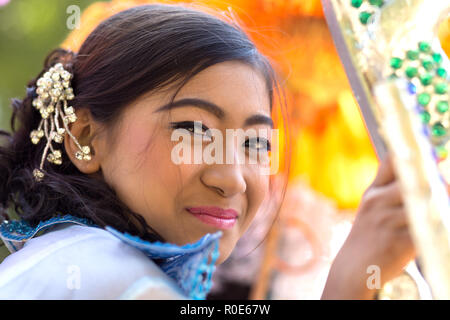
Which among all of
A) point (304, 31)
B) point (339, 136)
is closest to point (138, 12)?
point (304, 31)

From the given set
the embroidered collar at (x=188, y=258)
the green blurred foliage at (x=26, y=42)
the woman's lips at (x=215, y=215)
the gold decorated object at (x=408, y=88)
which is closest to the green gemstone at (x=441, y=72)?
the gold decorated object at (x=408, y=88)

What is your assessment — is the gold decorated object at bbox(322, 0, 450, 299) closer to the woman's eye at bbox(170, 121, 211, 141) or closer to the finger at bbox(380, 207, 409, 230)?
A: the finger at bbox(380, 207, 409, 230)

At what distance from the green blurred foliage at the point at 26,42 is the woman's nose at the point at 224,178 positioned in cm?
268

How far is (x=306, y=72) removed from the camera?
2.62 metres

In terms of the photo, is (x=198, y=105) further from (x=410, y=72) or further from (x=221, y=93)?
(x=410, y=72)

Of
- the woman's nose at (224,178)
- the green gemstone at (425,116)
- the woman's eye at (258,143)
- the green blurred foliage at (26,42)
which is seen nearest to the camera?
the green gemstone at (425,116)

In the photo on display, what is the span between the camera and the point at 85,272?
82 cm

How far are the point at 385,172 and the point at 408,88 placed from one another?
12 centimetres

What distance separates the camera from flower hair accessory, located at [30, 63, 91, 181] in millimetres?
1224

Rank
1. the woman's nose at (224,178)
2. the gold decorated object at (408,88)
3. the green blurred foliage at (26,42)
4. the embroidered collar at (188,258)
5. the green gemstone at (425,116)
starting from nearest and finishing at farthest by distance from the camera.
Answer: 1. the gold decorated object at (408,88)
2. the green gemstone at (425,116)
3. the embroidered collar at (188,258)
4. the woman's nose at (224,178)
5. the green blurred foliage at (26,42)

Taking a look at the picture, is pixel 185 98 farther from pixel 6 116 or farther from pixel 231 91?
pixel 6 116

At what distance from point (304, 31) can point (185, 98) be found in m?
1.55

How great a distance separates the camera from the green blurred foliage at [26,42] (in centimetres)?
344

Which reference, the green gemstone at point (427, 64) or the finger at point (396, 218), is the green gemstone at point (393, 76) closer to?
the green gemstone at point (427, 64)
